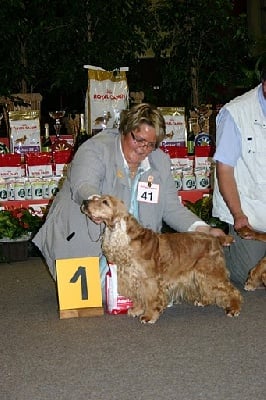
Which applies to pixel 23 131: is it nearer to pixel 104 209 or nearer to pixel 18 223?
pixel 18 223

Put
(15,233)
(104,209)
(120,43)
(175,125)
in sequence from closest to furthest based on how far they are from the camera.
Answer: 1. (104,209)
2. (15,233)
3. (175,125)
4. (120,43)

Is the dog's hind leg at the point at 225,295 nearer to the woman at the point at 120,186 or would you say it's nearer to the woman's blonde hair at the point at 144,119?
the woman at the point at 120,186

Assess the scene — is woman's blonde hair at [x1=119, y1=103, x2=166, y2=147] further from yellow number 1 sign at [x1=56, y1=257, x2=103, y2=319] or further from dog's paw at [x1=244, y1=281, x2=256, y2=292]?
dog's paw at [x1=244, y1=281, x2=256, y2=292]

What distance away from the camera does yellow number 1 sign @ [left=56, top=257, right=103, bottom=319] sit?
328 centimetres

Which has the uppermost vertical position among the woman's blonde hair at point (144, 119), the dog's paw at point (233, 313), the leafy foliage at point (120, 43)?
the leafy foliage at point (120, 43)

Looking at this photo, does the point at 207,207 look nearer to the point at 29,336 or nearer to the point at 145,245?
the point at 145,245

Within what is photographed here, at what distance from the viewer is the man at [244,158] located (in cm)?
367

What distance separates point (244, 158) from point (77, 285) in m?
1.11

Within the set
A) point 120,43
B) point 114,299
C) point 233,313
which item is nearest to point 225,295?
point 233,313

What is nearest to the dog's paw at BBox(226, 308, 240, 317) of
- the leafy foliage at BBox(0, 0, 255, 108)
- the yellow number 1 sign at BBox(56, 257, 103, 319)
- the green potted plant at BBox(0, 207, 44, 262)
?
the yellow number 1 sign at BBox(56, 257, 103, 319)

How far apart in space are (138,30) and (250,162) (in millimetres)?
3037

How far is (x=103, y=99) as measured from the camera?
5230 millimetres

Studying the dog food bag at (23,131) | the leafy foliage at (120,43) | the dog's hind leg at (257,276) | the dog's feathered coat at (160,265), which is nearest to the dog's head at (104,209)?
the dog's feathered coat at (160,265)

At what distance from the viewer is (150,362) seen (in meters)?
2.70
